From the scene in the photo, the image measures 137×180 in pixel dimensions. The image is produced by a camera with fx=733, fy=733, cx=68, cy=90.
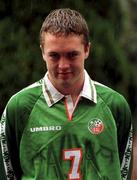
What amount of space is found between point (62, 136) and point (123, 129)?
18.8 inches

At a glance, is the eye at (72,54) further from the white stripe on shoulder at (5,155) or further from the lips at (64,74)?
the white stripe on shoulder at (5,155)

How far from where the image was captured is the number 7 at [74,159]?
4.01 metres

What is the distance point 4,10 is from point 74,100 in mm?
3385

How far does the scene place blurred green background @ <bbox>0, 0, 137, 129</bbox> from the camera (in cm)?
707

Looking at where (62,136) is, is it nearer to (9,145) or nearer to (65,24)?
(9,145)

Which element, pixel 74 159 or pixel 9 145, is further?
pixel 9 145

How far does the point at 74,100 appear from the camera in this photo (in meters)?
4.16

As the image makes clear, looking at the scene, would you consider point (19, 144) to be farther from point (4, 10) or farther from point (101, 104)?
point (4, 10)

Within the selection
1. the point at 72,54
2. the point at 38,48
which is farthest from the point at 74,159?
the point at 38,48

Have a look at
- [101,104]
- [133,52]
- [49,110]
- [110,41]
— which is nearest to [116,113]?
[101,104]

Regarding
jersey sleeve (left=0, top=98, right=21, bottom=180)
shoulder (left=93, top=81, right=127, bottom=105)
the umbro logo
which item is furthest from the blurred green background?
the umbro logo

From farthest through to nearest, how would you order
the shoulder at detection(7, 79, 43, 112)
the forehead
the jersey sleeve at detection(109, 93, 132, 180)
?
1. the jersey sleeve at detection(109, 93, 132, 180)
2. the shoulder at detection(7, 79, 43, 112)
3. the forehead

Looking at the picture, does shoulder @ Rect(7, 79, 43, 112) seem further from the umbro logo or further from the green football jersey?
the umbro logo

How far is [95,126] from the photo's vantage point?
4.06 meters
